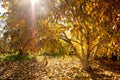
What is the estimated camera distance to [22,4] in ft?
20.8

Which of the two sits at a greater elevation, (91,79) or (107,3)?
(107,3)

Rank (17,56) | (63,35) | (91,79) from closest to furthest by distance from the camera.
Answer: (91,79) → (63,35) → (17,56)

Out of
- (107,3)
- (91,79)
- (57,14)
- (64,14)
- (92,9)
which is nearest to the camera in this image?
(107,3)

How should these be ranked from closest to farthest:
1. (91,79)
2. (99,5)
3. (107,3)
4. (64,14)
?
(107,3) < (99,5) < (64,14) < (91,79)

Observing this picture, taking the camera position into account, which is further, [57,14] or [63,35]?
[63,35]

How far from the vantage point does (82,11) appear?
21.1 ft

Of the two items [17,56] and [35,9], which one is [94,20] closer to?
[35,9]

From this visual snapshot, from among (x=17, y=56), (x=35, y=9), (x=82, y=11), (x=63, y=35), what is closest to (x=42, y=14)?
(x=35, y=9)

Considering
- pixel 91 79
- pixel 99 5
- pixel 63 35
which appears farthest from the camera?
pixel 63 35

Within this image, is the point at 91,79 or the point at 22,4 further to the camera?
the point at 91,79

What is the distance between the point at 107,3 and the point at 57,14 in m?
2.40

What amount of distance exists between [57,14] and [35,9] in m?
1.87

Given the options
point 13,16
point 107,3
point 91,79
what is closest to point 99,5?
point 107,3

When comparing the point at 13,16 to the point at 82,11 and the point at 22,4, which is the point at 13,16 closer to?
the point at 22,4
